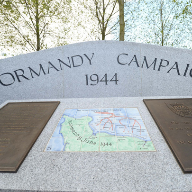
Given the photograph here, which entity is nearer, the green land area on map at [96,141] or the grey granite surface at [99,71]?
the green land area on map at [96,141]

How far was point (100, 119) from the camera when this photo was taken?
8.90 ft

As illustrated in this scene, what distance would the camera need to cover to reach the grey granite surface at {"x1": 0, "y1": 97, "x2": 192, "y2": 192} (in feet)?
5.69

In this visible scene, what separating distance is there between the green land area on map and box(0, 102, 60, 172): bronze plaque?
16.6 inches

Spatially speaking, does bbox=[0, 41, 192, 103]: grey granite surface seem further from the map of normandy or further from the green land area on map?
the green land area on map

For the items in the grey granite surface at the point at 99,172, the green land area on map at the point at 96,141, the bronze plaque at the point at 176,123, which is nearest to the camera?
the grey granite surface at the point at 99,172

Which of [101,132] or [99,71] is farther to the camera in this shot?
[99,71]

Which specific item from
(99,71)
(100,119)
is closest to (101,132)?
(100,119)

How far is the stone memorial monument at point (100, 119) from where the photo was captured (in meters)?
1.83

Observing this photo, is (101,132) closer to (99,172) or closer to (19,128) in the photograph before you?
(99,172)

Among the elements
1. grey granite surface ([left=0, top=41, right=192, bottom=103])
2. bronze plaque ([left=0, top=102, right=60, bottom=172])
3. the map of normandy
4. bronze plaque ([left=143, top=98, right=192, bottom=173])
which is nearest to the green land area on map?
the map of normandy

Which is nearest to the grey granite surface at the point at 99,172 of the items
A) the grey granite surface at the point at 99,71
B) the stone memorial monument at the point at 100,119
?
the stone memorial monument at the point at 100,119

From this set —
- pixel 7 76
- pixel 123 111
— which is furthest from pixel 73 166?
pixel 7 76

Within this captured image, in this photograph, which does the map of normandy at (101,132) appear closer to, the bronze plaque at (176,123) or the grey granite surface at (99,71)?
the bronze plaque at (176,123)

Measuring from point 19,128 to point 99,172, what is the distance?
1.32 metres
